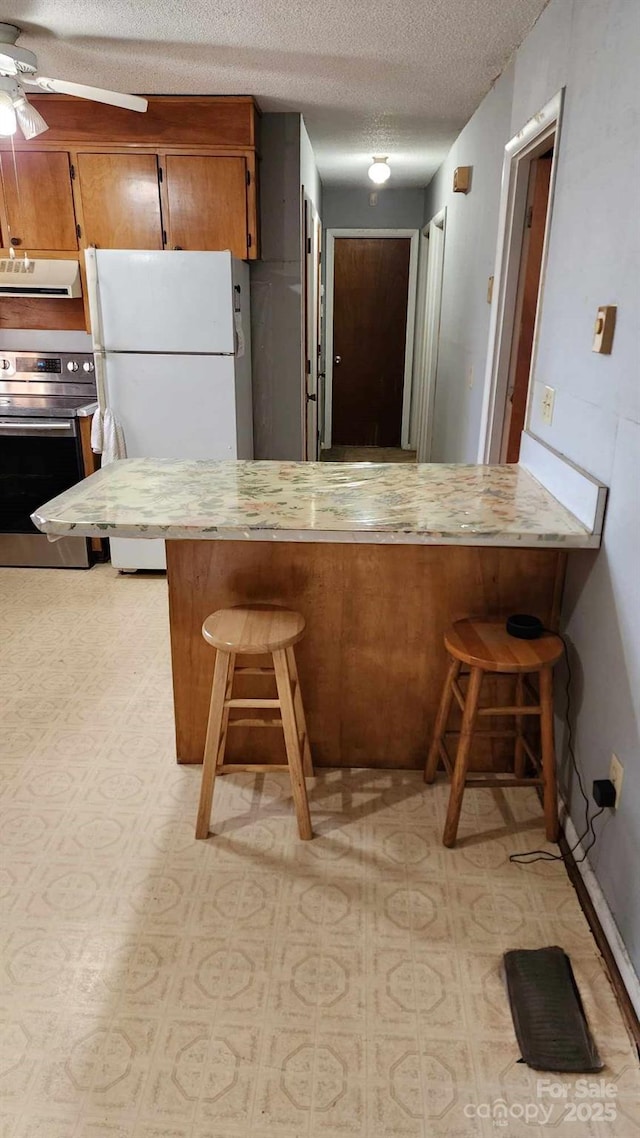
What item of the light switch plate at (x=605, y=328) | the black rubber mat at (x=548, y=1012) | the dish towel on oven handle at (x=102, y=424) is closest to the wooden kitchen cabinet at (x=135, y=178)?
the dish towel on oven handle at (x=102, y=424)

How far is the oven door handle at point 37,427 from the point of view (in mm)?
3742

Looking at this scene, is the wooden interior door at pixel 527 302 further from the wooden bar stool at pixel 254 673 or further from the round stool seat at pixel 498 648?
the wooden bar stool at pixel 254 673

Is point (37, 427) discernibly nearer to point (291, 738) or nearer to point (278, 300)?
point (278, 300)

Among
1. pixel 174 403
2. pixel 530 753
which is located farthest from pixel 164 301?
pixel 530 753

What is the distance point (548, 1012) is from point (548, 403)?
1.61 m

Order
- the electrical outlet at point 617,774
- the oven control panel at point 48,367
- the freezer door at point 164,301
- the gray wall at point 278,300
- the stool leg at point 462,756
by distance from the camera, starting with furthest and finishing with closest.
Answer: the oven control panel at point 48,367 < the gray wall at point 278,300 < the freezer door at point 164,301 < the stool leg at point 462,756 < the electrical outlet at point 617,774

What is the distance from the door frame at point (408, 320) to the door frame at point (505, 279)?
377 centimetres

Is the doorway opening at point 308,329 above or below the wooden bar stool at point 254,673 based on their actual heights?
above

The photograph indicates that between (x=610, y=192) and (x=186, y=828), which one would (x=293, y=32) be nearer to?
(x=610, y=192)

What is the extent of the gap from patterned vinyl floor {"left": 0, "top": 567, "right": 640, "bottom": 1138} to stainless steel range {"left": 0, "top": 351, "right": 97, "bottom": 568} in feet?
5.76

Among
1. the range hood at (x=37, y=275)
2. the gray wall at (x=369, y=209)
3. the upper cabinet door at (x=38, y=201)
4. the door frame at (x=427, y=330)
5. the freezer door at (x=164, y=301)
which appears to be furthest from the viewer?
the gray wall at (x=369, y=209)

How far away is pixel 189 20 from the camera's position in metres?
2.52

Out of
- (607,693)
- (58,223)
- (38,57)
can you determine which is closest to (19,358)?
(58,223)

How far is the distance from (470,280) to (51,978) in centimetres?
345
